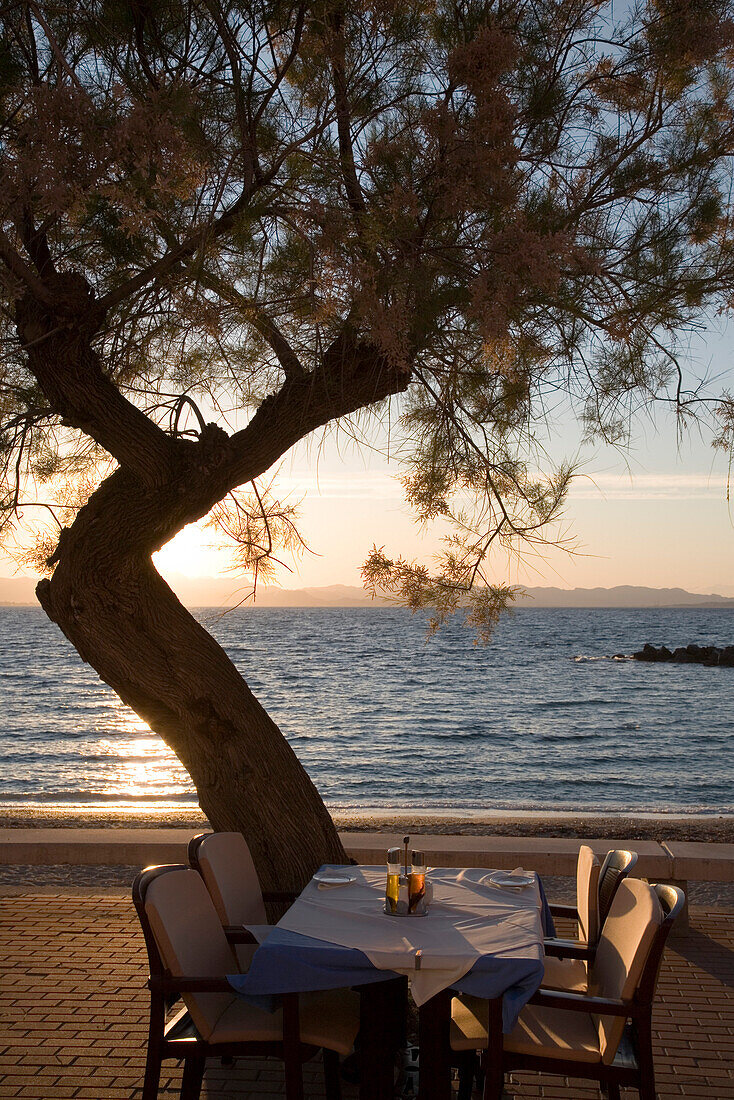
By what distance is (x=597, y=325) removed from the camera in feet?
11.9

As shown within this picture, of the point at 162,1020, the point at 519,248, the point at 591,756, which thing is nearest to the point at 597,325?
the point at 519,248

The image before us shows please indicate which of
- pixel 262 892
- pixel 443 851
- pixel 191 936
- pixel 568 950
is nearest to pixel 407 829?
pixel 443 851

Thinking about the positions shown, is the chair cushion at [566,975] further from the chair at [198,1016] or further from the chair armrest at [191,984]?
the chair armrest at [191,984]

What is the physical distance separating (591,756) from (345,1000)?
1737cm

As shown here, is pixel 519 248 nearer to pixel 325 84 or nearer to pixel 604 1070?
pixel 325 84

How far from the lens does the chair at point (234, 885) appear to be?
3.38m

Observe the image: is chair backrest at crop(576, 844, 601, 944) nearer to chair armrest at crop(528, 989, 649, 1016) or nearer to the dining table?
the dining table

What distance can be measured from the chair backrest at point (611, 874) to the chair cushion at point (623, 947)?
5.3 inches

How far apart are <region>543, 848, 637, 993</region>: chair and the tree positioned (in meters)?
1.11

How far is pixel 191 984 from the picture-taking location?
278cm

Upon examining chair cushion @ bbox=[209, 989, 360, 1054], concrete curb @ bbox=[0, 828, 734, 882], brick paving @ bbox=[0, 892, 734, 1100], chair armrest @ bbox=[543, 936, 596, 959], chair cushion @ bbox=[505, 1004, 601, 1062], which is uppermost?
chair armrest @ bbox=[543, 936, 596, 959]

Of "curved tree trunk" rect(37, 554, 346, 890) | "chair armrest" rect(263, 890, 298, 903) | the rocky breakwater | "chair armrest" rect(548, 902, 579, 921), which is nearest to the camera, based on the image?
"chair armrest" rect(548, 902, 579, 921)

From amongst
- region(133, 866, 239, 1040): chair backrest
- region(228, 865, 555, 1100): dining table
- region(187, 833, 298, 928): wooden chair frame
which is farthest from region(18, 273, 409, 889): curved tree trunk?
region(133, 866, 239, 1040): chair backrest

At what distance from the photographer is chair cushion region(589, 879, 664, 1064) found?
8.86 feet
